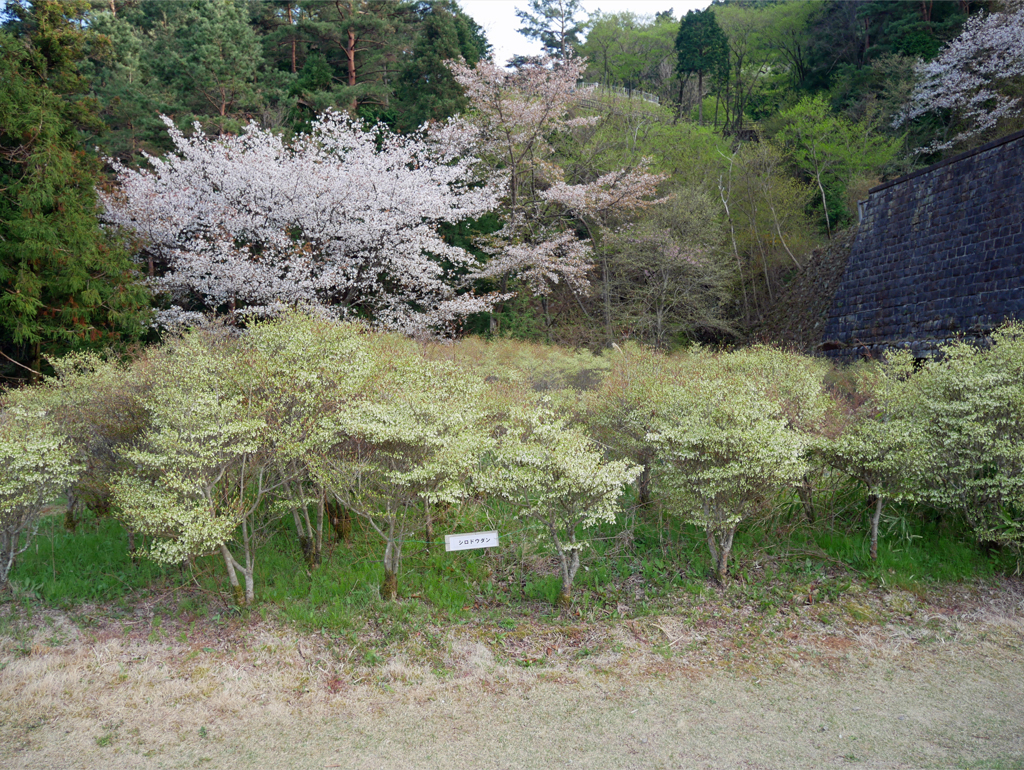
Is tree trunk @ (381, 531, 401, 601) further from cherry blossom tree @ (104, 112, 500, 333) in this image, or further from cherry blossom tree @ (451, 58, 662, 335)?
cherry blossom tree @ (451, 58, 662, 335)

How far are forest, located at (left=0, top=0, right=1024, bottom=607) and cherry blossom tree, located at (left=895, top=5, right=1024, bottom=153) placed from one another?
5.2 inches

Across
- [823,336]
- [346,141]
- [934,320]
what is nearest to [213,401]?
[346,141]

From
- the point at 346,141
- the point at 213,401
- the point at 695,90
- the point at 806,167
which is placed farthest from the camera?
the point at 695,90

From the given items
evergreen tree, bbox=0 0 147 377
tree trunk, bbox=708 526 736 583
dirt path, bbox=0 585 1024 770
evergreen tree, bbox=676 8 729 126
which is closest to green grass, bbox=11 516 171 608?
dirt path, bbox=0 585 1024 770

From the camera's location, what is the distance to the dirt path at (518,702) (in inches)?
158

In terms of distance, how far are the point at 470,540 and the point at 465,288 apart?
13479mm

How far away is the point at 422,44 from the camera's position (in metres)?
19.3

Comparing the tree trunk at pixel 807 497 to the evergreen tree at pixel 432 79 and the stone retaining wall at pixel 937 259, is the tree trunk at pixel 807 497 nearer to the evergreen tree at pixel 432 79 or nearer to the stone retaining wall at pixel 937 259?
the stone retaining wall at pixel 937 259

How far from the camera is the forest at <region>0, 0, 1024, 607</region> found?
18.9 feet

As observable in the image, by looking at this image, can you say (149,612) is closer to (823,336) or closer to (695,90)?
(823,336)

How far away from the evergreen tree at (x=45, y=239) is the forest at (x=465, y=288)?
60 millimetres

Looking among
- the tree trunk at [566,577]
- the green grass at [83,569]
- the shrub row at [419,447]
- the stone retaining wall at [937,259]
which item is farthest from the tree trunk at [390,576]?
the stone retaining wall at [937,259]

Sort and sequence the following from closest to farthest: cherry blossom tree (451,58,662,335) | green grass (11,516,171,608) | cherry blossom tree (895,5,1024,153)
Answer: green grass (11,516,171,608) < cherry blossom tree (451,58,662,335) < cherry blossom tree (895,5,1024,153)

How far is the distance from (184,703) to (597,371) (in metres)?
8.81
